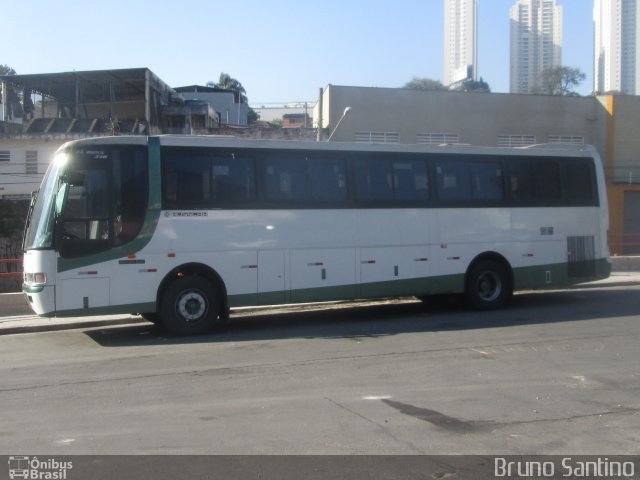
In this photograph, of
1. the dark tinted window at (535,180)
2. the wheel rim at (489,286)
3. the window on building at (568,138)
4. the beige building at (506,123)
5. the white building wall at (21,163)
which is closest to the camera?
the wheel rim at (489,286)

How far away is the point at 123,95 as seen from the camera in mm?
42156

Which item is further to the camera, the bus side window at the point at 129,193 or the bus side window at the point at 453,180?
the bus side window at the point at 453,180

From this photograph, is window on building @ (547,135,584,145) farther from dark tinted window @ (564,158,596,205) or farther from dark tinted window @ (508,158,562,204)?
dark tinted window @ (508,158,562,204)

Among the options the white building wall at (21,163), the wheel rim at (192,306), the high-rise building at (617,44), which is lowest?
the wheel rim at (192,306)

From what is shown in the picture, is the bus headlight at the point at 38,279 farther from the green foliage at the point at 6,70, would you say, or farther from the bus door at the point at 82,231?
the green foliage at the point at 6,70

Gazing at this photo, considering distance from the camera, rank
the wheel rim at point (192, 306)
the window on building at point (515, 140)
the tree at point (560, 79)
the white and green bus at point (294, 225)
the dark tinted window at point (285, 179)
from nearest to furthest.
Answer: the white and green bus at point (294, 225)
the wheel rim at point (192, 306)
the dark tinted window at point (285, 179)
the window on building at point (515, 140)
the tree at point (560, 79)

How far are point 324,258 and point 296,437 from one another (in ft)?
23.2

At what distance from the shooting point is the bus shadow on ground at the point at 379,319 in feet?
39.4

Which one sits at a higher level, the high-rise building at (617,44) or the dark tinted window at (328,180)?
the high-rise building at (617,44)

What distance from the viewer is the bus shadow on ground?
12.0m

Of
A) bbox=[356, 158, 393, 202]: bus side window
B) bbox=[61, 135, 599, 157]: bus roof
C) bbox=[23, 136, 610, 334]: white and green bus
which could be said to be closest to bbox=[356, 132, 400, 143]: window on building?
bbox=[61, 135, 599, 157]: bus roof

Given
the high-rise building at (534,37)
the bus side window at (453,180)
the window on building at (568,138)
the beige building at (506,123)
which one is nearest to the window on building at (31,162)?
the beige building at (506,123)

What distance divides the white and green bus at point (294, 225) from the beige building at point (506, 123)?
578 inches
